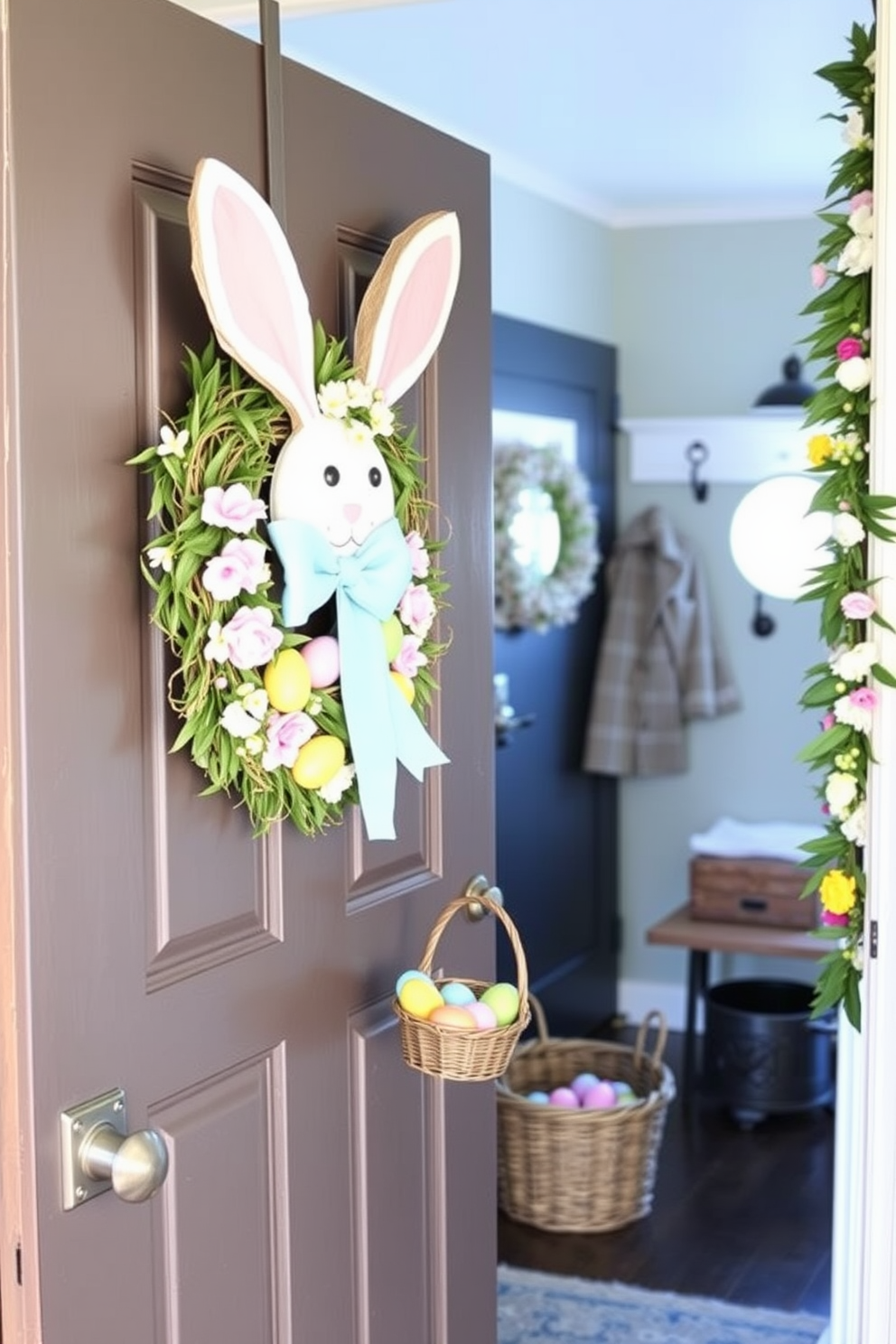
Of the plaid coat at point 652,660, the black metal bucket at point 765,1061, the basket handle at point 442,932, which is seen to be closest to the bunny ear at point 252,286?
the basket handle at point 442,932

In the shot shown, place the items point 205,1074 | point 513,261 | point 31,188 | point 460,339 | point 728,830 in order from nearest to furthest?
point 31,188
point 205,1074
point 460,339
point 513,261
point 728,830

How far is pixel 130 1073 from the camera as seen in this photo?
1640 mm

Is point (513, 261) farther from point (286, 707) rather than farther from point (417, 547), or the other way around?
point (286, 707)

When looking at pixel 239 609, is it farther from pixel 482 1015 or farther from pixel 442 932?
pixel 442 932

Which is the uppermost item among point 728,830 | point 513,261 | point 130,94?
point 513,261

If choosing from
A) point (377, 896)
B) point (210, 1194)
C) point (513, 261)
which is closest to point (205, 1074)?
point (210, 1194)

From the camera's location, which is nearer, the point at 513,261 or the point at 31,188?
the point at 31,188

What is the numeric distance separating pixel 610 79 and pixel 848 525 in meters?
1.71

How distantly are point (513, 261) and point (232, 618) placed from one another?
2881mm

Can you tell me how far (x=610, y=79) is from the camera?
347 cm

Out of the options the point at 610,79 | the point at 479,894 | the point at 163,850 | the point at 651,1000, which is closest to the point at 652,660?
the point at 651,1000

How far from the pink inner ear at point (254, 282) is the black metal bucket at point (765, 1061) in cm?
288

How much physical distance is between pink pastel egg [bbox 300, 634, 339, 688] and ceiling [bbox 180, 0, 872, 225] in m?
0.99

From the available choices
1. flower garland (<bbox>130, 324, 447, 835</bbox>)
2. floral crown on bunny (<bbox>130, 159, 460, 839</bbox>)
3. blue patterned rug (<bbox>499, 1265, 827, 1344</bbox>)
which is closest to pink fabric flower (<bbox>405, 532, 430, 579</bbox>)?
floral crown on bunny (<bbox>130, 159, 460, 839</bbox>)
